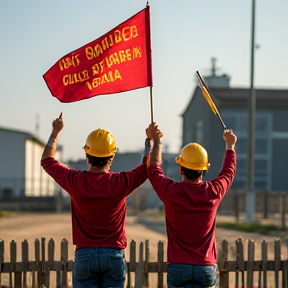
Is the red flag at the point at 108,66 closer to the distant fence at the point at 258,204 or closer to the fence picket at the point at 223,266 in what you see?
the fence picket at the point at 223,266

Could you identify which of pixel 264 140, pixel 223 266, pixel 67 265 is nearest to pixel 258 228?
pixel 223 266

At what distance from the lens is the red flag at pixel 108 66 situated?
720 centimetres

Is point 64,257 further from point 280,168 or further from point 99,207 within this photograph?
point 280,168

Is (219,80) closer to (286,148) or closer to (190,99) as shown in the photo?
(190,99)

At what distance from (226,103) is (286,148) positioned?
5.01m

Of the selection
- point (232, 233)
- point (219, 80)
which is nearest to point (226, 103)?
point (219, 80)

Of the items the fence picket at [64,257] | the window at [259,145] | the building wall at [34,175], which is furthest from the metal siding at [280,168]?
the fence picket at [64,257]

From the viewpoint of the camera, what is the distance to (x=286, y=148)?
48500 mm

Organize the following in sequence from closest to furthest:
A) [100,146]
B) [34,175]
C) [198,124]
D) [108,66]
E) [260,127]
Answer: [100,146] → [108,66] → [198,124] → [260,127] → [34,175]

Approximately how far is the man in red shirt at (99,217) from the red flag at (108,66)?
4.24 ft

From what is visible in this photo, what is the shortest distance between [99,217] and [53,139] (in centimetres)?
96

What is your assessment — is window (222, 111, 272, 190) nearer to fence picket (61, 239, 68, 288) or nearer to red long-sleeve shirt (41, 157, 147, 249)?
fence picket (61, 239, 68, 288)

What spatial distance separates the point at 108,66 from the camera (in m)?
7.26

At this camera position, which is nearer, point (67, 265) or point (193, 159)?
point (193, 159)
